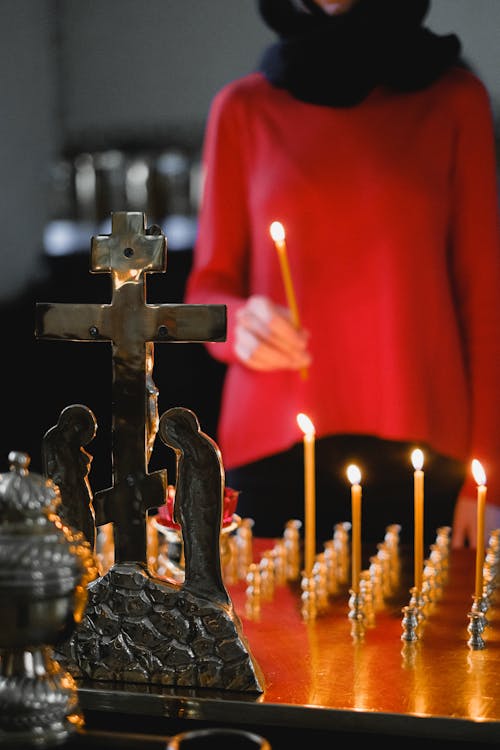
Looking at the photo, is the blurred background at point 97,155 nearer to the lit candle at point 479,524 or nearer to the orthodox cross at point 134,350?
the lit candle at point 479,524

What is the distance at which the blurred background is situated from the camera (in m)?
3.03

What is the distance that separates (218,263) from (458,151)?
0.69 m

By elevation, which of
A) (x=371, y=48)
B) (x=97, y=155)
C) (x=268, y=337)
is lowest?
(x=268, y=337)

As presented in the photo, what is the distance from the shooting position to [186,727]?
1.39 m

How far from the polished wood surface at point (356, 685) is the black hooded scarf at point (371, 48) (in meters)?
1.58

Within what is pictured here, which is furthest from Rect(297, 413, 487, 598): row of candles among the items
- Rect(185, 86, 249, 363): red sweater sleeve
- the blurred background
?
the blurred background

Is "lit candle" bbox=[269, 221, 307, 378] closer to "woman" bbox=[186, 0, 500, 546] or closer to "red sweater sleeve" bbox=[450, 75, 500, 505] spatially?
"woman" bbox=[186, 0, 500, 546]

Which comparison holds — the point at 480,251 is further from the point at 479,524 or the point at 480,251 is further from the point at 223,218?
the point at 479,524

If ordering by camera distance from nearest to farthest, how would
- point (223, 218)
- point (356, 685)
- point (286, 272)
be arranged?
point (356, 685)
point (286, 272)
point (223, 218)

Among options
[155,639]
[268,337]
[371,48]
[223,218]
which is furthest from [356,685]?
[371,48]

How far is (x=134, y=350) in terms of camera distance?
1474mm

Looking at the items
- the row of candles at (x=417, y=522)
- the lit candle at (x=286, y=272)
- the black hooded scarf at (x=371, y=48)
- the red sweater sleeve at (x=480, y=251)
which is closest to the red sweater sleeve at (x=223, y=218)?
the lit candle at (x=286, y=272)

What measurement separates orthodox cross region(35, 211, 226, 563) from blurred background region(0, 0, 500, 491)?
1.59 metres

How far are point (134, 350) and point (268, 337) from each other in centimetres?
141
